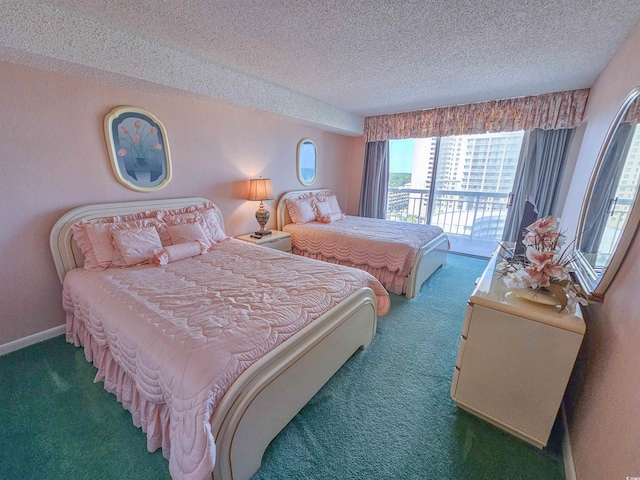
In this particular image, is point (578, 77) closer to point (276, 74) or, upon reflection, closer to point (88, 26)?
point (276, 74)

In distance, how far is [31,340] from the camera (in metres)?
2.05

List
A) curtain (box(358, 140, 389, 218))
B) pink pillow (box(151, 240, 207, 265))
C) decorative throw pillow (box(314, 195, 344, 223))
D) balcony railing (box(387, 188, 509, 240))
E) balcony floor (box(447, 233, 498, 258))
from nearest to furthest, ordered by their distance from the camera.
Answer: pink pillow (box(151, 240, 207, 265)), decorative throw pillow (box(314, 195, 344, 223)), balcony floor (box(447, 233, 498, 258)), balcony railing (box(387, 188, 509, 240)), curtain (box(358, 140, 389, 218))

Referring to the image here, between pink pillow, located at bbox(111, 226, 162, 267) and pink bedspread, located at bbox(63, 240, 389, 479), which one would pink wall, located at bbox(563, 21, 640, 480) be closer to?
pink bedspread, located at bbox(63, 240, 389, 479)

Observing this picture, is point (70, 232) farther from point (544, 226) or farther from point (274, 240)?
point (544, 226)

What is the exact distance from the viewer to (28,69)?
1.80m

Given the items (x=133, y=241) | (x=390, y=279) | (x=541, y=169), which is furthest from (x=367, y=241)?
(x=541, y=169)

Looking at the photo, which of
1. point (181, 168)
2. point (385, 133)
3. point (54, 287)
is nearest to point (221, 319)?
point (54, 287)

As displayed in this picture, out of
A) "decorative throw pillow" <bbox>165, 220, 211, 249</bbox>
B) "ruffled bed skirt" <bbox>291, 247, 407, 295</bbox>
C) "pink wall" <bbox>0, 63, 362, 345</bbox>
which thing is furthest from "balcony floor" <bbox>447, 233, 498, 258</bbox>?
"pink wall" <bbox>0, 63, 362, 345</bbox>

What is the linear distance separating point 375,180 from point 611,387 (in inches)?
171

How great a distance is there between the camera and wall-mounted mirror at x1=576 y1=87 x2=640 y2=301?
3.90 feet

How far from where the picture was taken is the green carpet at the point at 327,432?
1.25m

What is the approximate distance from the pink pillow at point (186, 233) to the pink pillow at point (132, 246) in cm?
18

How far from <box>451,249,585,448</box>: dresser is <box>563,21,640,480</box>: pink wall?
0.36 feet

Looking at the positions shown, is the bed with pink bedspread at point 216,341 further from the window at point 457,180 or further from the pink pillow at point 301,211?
the window at point 457,180
